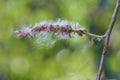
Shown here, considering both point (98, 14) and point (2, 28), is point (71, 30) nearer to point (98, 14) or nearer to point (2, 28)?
point (98, 14)

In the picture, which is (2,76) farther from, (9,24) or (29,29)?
(29,29)

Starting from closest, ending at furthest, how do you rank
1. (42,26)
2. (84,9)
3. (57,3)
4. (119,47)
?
(42,26)
(119,47)
(84,9)
(57,3)

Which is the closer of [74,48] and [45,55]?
[74,48]

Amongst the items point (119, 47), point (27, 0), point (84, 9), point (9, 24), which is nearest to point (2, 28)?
point (9, 24)

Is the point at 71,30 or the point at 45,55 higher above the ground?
the point at 71,30

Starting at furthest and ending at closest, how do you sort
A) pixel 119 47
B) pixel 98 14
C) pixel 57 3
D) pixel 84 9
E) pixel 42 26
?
pixel 57 3 → pixel 84 9 → pixel 98 14 → pixel 119 47 → pixel 42 26

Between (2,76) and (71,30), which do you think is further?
(2,76)

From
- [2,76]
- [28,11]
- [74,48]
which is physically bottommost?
[2,76]

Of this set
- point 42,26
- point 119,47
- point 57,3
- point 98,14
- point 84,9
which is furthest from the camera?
point 57,3

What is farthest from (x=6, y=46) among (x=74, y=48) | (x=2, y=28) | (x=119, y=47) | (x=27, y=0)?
(x=119, y=47)
